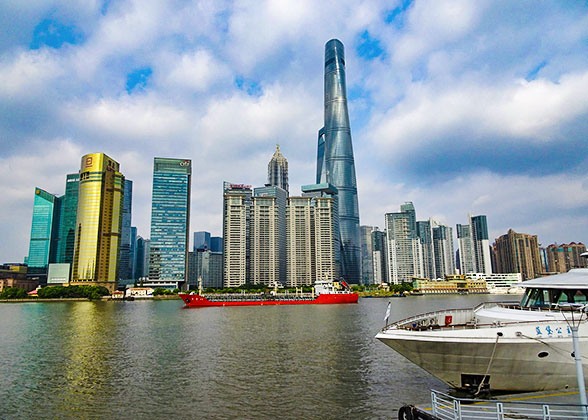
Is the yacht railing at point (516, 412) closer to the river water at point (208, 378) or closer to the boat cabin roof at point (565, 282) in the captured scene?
the river water at point (208, 378)

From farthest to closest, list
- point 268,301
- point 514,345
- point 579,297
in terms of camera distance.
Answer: point 268,301
point 579,297
point 514,345

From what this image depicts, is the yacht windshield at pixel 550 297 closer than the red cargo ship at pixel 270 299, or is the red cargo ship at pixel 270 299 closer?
the yacht windshield at pixel 550 297

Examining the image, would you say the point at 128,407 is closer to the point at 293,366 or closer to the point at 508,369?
the point at 293,366

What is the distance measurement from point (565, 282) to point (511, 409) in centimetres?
1011

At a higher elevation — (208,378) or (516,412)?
(516,412)

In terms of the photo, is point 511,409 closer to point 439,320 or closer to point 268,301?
point 439,320

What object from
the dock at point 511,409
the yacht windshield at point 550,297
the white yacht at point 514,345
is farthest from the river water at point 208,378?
the yacht windshield at point 550,297

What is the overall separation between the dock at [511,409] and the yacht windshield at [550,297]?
17.5ft

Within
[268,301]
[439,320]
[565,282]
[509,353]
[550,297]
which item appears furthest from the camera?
[268,301]

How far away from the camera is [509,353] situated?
19094 millimetres

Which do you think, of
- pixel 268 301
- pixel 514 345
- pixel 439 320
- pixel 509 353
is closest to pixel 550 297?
pixel 514 345

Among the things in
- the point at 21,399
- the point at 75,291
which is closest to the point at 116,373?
the point at 21,399

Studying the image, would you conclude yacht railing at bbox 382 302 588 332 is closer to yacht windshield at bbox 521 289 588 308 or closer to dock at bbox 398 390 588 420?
yacht windshield at bbox 521 289 588 308

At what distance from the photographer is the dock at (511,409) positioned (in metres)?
13.8
